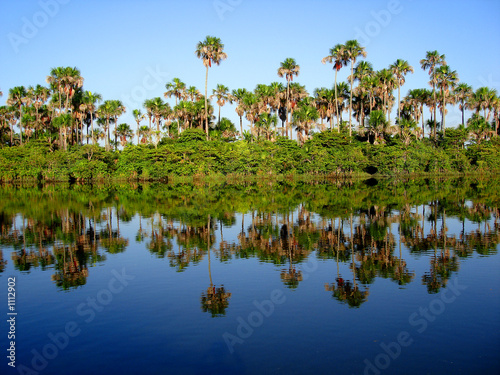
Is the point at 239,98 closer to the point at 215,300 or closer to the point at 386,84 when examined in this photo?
the point at 386,84

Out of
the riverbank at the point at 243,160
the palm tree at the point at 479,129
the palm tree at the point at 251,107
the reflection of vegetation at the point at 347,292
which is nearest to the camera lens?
the reflection of vegetation at the point at 347,292

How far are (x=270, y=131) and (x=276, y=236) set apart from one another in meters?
67.0

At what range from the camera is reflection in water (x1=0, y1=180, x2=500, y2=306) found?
1567cm

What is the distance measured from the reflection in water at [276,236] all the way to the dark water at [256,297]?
0.37 ft

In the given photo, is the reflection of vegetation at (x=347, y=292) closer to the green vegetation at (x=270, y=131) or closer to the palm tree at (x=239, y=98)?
the green vegetation at (x=270, y=131)

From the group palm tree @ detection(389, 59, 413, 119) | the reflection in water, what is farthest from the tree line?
the reflection in water

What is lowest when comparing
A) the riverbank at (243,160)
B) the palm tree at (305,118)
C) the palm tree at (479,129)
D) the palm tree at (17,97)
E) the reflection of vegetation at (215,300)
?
the reflection of vegetation at (215,300)

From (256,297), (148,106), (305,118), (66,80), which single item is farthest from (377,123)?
(256,297)

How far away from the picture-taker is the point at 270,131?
289 feet

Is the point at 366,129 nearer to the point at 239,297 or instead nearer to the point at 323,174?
the point at 323,174

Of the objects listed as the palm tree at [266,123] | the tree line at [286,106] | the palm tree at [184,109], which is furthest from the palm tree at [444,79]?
the palm tree at [184,109]

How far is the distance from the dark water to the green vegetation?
50.5 m

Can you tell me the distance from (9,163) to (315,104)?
58401mm

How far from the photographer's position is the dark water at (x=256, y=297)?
31.1 feet
